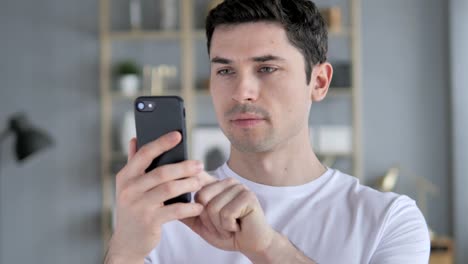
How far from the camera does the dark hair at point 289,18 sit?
1488mm

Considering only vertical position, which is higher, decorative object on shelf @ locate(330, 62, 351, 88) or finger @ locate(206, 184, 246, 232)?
decorative object on shelf @ locate(330, 62, 351, 88)

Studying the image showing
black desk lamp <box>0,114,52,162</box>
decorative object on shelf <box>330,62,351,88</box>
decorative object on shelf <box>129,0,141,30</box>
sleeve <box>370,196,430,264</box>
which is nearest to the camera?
sleeve <box>370,196,430,264</box>

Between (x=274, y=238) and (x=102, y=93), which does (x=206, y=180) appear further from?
(x=102, y=93)

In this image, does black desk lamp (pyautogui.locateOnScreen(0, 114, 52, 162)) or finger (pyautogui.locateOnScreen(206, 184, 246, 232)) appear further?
black desk lamp (pyautogui.locateOnScreen(0, 114, 52, 162))

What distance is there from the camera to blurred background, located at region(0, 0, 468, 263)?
15.2 feet

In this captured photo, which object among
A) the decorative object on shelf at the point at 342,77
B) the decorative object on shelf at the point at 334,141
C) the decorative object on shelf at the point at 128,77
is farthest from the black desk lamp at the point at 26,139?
the decorative object on shelf at the point at 342,77

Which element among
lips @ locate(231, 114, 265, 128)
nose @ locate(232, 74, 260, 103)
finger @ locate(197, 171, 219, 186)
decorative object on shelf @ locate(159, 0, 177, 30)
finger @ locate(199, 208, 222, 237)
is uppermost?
decorative object on shelf @ locate(159, 0, 177, 30)

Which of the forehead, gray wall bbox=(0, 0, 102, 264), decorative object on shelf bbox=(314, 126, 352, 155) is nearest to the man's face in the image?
the forehead

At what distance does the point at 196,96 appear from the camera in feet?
16.0

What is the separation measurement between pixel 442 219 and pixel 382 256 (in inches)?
138

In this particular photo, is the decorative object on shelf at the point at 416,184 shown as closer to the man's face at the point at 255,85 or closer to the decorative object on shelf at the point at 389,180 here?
the decorative object on shelf at the point at 389,180

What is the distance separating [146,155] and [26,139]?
346 cm

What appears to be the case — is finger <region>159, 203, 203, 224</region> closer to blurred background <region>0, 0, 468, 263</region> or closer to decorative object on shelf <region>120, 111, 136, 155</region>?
blurred background <region>0, 0, 468, 263</region>

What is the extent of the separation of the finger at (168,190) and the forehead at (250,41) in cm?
41
